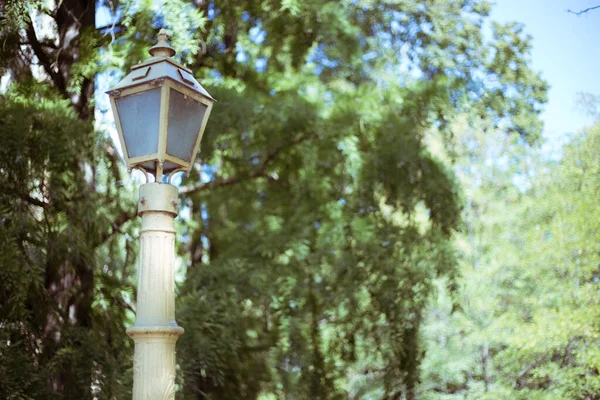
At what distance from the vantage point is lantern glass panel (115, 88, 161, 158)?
2.79m

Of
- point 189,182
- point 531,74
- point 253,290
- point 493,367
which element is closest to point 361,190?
point 253,290

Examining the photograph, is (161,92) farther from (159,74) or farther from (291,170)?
(291,170)

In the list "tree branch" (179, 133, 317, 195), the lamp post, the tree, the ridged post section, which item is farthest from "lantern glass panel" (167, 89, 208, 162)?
"tree branch" (179, 133, 317, 195)

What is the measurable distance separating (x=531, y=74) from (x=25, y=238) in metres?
7.28

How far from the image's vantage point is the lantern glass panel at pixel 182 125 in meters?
2.81

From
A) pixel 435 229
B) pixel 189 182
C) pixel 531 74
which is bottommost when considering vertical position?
pixel 435 229

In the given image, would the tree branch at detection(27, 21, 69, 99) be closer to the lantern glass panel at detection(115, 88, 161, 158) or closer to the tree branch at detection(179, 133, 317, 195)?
the tree branch at detection(179, 133, 317, 195)

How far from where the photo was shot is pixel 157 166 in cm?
281

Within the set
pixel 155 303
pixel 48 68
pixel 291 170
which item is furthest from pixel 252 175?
pixel 155 303

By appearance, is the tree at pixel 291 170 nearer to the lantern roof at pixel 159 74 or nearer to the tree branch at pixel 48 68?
the tree branch at pixel 48 68

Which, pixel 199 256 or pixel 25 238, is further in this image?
pixel 199 256

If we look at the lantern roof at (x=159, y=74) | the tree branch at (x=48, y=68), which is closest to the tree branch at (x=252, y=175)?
the tree branch at (x=48, y=68)

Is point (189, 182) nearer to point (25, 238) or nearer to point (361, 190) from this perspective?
point (361, 190)

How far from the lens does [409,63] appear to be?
10898 mm
